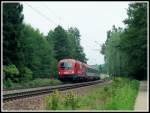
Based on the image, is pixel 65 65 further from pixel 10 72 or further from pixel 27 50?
pixel 27 50

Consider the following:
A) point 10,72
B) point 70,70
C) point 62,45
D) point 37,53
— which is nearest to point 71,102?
point 10,72

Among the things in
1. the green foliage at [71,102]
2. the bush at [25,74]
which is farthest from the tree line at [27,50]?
the green foliage at [71,102]

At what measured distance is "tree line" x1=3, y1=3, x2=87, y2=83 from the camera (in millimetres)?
51812

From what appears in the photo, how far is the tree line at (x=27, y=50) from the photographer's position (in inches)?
2040

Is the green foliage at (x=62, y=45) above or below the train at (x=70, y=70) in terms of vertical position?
above

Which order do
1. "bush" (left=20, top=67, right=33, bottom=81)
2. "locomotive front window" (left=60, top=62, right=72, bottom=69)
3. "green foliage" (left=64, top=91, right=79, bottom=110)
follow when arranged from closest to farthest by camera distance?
1. "green foliage" (left=64, top=91, right=79, bottom=110)
2. "locomotive front window" (left=60, top=62, right=72, bottom=69)
3. "bush" (left=20, top=67, right=33, bottom=81)

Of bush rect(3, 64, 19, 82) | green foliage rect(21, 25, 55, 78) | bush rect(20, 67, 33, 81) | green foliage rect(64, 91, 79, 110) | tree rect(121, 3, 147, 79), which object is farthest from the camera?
green foliage rect(21, 25, 55, 78)

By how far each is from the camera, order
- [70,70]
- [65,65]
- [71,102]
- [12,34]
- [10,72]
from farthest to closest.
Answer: [12,34]
[65,65]
[70,70]
[10,72]
[71,102]

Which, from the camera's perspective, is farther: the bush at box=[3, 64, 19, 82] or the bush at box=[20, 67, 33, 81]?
the bush at box=[20, 67, 33, 81]

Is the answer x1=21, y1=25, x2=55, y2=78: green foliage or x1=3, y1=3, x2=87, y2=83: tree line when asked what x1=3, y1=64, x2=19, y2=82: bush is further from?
x1=21, y1=25, x2=55, y2=78: green foliage

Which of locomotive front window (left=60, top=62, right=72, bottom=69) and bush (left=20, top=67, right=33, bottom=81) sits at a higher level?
locomotive front window (left=60, top=62, right=72, bottom=69)

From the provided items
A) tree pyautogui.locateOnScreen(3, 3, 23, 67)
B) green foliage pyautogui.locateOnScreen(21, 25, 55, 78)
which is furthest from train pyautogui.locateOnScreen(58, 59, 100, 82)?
green foliage pyautogui.locateOnScreen(21, 25, 55, 78)

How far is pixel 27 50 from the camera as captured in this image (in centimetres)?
6394

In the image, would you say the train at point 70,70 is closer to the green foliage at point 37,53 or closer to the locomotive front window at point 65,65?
the locomotive front window at point 65,65
